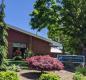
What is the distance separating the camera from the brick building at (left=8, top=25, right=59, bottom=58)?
46688mm

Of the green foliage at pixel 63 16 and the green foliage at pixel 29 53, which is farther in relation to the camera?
the green foliage at pixel 29 53

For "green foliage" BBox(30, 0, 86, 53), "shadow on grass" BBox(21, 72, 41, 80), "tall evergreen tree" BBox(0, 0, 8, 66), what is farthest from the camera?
"green foliage" BBox(30, 0, 86, 53)

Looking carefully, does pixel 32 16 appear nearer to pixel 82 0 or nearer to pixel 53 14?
pixel 53 14

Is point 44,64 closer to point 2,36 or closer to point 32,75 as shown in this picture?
point 32,75

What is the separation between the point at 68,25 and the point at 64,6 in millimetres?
2489

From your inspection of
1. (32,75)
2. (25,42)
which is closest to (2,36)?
(32,75)

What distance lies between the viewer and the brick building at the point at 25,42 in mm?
46688

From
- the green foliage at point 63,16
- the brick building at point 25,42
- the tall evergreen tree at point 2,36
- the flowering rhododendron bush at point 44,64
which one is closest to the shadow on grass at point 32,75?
the flowering rhododendron bush at point 44,64

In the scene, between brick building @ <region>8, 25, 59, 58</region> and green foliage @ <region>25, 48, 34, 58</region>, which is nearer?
green foliage @ <region>25, 48, 34, 58</region>

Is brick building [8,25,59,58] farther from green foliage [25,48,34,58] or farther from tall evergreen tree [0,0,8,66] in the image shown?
tall evergreen tree [0,0,8,66]

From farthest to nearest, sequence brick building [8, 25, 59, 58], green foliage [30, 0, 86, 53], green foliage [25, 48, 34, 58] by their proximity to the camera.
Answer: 1. brick building [8, 25, 59, 58]
2. green foliage [25, 48, 34, 58]
3. green foliage [30, 0, 86, 53]

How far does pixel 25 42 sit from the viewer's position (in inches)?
1866

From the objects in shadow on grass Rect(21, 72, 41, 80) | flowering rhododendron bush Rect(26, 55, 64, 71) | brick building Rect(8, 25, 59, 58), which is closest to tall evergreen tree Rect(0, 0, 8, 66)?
shadow on grass Rect(21, 72, 41, 80)

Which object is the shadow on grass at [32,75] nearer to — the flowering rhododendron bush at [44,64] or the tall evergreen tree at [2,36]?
the flowering rhododendron bush at [44,64]
